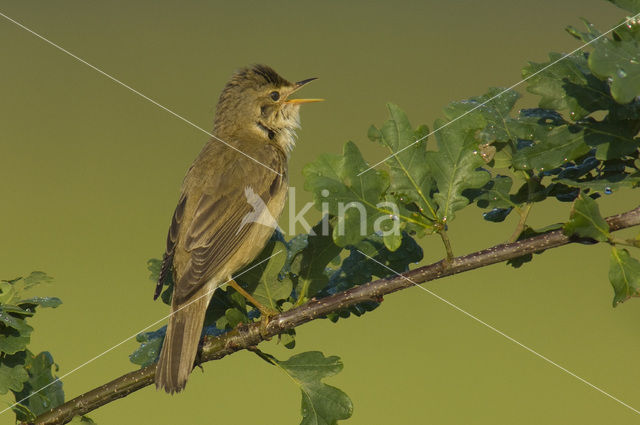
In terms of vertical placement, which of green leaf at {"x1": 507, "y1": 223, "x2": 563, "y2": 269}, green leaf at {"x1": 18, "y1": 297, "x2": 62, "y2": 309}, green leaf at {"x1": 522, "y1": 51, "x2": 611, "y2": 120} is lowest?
green leaf at {"x1": 507, "y1": 223, "x2": 563, "y2": 269}

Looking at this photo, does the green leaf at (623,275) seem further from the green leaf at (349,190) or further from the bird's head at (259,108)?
the bird's head at (259,108)

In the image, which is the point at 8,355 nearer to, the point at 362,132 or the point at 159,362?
the point at 159,362

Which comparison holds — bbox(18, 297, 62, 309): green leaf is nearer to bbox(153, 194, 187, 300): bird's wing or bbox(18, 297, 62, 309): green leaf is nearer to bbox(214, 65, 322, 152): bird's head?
bbox(153, 194, 187, 300): bird's wing

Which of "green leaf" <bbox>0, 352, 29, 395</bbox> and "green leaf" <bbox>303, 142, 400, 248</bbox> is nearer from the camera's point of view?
"green leaf" <bbox>303, 142, 400, 248</bbox>

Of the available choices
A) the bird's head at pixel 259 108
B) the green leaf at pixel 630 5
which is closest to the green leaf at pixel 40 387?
the green leaf at pixel 630 5

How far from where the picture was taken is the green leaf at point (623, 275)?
1585mm

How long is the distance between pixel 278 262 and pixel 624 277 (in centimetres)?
99

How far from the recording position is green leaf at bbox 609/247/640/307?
1585 millimetres

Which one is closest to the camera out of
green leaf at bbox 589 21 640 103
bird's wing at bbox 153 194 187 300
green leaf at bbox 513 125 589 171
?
green leaf at bbox 589 21 640 103

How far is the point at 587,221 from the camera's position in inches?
61.1

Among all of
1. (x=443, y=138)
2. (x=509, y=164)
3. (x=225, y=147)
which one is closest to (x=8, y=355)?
(x=443, y=138)

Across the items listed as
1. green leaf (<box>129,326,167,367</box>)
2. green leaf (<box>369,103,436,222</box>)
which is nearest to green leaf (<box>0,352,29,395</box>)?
green leaf (<box>129,326,167,367</box>)

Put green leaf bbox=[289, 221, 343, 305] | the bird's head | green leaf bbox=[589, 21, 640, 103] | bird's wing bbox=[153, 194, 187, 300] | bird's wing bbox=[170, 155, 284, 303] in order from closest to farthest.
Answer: green leaf bbox=[589, 21, 640, 103] < green leaf bbox=[289, 221, 343, 305] < bird's wing bbox=[153, 194, 187, 300] < bird's wing bbox=[170, 155, 284, 303] < the bird's head

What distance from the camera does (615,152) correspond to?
1602 millimetres
